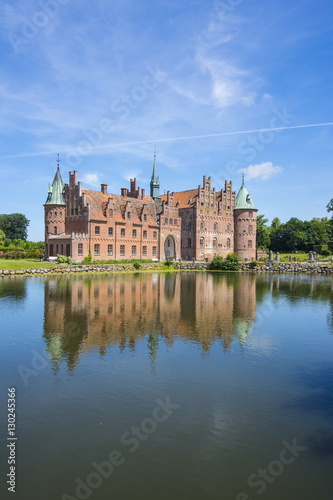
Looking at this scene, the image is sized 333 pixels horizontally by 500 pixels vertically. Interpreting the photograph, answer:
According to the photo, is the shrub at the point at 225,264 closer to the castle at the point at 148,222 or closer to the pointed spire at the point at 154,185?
the castle at the point at 148,222

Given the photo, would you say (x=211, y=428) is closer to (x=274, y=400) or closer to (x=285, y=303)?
(x=274, y=400)

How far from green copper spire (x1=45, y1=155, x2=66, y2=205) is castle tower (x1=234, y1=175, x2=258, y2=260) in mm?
37173

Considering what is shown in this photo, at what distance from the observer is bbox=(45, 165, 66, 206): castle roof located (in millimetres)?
63500

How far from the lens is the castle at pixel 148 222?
201 ft

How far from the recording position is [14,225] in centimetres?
11712

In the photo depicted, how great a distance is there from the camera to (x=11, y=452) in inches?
320

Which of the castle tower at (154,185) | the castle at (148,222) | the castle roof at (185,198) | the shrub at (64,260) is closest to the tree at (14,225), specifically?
the castle at (148,222)

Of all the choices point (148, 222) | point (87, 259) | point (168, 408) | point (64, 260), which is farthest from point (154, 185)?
point (168, 408)

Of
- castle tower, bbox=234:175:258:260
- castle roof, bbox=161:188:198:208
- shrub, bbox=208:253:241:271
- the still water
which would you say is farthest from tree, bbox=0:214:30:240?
the still water

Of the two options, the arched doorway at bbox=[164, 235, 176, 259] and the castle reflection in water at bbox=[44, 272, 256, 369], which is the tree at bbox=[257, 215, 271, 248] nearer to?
the arched doorway at bbox=[164, 235, 176, 259]

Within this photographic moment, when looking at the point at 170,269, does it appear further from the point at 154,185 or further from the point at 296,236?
the point at 296,236

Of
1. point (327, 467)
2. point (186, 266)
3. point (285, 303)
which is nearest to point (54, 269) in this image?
point (186, 266)

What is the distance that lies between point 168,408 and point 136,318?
11241mm

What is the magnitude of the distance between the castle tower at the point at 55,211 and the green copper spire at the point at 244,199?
3759cm
